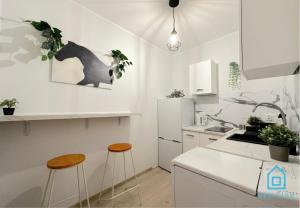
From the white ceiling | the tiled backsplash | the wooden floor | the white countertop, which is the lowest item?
the wooden floor

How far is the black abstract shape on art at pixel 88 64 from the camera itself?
161cm

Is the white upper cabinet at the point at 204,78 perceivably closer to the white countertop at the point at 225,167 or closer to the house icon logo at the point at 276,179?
the white countertop at the point at 225,167

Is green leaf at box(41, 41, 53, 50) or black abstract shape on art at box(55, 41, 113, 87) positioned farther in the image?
black abstract shape on art at box(55, 41, 113, 87)

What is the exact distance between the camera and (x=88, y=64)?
5.88 feet

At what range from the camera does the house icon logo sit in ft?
1.76

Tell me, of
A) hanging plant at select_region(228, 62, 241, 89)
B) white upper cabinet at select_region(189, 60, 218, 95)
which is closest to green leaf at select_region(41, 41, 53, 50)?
white upper cabinet at select_region(189, 60, 218, 95)

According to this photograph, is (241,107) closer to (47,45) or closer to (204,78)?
(204,78)

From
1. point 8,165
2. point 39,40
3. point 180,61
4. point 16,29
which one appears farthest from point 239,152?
point 180,61

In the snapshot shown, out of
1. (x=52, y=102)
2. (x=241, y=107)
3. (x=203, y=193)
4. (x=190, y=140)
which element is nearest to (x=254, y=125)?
(x=241, y=107)

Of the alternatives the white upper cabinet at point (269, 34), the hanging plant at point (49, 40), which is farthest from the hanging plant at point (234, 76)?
the hanging plant at point (49, 40)

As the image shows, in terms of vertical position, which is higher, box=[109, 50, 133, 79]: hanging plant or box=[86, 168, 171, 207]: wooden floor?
box=[109, 50, 133, 79]: hanging plant

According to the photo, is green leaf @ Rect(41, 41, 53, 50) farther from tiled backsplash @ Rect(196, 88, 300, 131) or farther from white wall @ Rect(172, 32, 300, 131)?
tiled backsplash @ Rect(196, 88, 300, 131)

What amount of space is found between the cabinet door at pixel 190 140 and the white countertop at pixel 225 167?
1.27 meters

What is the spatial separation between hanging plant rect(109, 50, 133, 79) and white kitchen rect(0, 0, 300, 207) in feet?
0.07
